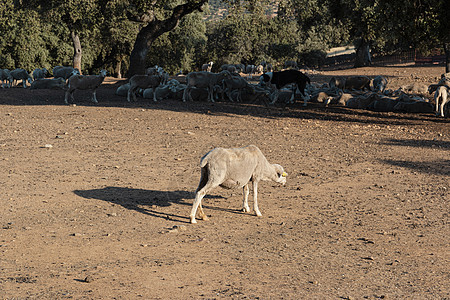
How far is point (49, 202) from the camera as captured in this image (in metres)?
8.85

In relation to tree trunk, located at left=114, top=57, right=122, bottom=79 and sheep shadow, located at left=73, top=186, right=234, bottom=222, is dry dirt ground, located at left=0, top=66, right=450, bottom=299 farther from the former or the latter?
tree trunk, located at left=114, top=57, right=122, bottom=79

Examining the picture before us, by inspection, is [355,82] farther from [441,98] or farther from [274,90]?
[441,98]

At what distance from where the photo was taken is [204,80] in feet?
75.4

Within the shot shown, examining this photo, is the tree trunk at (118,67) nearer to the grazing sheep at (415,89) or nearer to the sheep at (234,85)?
the sheep at (234,85)

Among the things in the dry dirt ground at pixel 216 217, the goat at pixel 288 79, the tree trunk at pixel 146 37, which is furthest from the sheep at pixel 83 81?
the goat at pixel 288 79

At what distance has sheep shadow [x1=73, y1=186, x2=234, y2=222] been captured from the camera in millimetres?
8508

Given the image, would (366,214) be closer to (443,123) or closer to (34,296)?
(34,296)

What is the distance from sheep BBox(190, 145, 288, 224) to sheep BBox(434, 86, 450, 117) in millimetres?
11722

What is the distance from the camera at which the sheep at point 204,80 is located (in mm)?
22859

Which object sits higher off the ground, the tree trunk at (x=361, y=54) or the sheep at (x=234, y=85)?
the tree trunk at (x=361, y=54)

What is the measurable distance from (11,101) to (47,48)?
3119cm

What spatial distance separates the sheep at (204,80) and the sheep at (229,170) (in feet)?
47.8

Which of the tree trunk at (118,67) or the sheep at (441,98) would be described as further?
the tree trunk at (118,67)

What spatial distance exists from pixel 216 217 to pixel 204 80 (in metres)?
15.2
